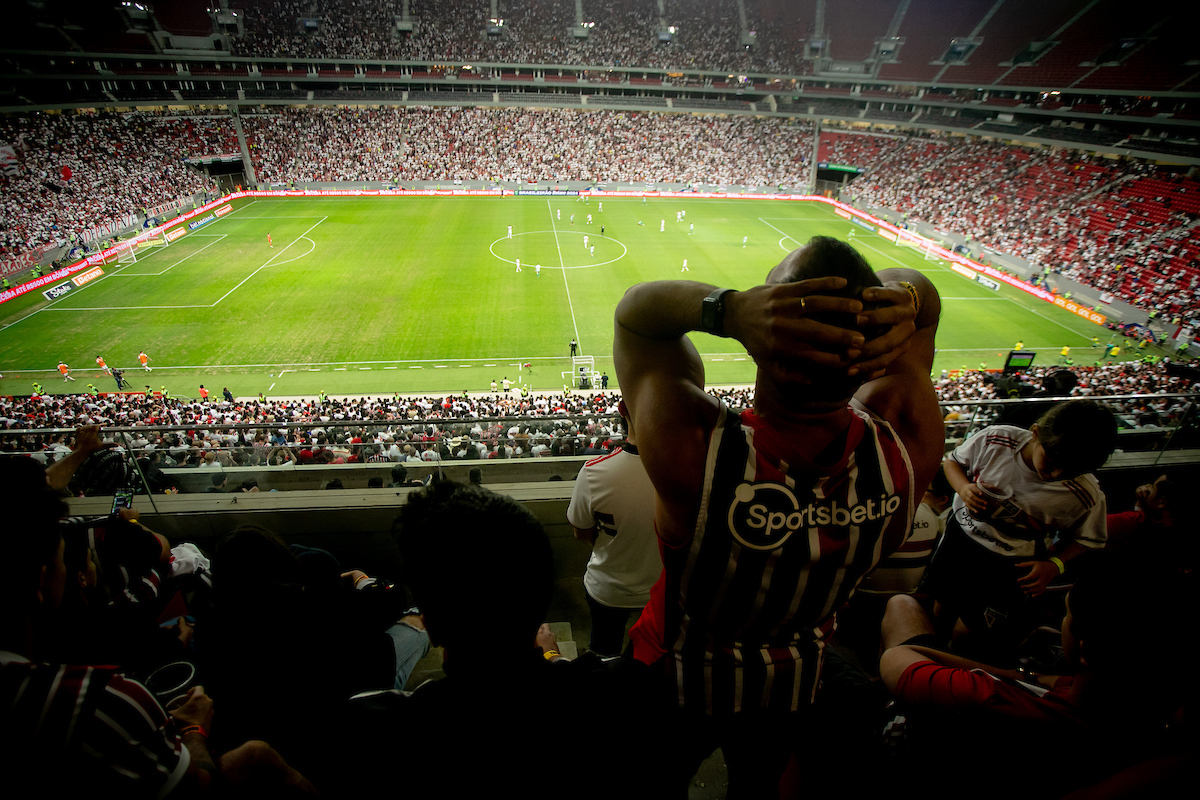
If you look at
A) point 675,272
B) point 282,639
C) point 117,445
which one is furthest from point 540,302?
point 282,639

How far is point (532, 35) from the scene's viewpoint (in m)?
52.1

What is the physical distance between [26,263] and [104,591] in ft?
106

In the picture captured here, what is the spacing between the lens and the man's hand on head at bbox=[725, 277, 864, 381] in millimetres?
1146

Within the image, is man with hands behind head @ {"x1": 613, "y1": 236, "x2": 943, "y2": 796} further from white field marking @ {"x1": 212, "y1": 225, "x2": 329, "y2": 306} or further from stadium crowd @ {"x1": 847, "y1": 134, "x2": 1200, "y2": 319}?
stadium crowd @ {"x1": 847, "y1": 134, "x2": 1200, "y2": 319}

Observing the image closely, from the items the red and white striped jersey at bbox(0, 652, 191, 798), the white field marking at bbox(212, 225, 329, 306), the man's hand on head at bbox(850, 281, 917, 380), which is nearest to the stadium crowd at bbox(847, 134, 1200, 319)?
the man's hand on head at bbox(850, 281, 917, 380)

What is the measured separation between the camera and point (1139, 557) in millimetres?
1565

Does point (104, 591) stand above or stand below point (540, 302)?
above

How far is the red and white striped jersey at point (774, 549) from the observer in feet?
4.63

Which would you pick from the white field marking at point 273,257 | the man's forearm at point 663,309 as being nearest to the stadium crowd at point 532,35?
the white field marking at point 273,257

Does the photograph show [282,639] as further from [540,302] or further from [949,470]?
[540,302]

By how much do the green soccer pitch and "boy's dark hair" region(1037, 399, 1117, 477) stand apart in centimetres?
1650

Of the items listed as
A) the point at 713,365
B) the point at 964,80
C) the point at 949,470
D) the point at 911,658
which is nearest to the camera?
the point at 911,658

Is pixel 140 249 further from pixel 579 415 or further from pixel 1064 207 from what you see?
pixel 1064 207

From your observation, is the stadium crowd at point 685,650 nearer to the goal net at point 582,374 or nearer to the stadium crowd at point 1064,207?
the goal net at point 582,374
